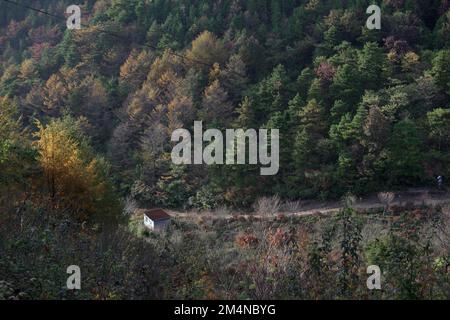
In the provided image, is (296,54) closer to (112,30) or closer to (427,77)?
(427,77)

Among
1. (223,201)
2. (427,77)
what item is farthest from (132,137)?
(427,77)

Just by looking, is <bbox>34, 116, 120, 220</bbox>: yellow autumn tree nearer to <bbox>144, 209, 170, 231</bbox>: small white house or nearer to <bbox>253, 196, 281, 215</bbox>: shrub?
<bbox>144, 209, 170, 231</bbox>: small white house

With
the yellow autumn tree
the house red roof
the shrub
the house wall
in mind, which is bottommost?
the house wall

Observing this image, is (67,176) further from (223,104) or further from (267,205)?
(223,104)

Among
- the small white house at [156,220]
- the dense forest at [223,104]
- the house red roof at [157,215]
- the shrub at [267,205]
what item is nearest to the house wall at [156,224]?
the small white house at [156,220]

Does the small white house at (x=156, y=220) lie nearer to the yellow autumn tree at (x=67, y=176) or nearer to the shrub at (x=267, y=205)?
the shrub at (x=267, y=205)

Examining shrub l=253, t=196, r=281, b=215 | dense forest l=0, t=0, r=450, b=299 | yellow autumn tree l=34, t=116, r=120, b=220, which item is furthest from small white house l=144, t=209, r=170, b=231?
yellow autumn tree l=34, t=116, r=120, b=220
